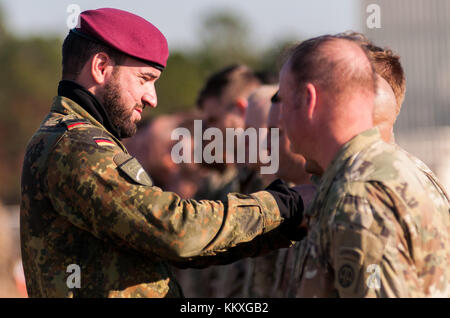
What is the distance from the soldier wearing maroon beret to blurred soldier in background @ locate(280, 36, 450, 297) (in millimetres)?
481

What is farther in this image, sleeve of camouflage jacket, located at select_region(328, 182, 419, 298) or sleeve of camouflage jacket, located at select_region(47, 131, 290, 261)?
sleeve of camouflage jacket, located at select_region(47, 131, 290, 261)

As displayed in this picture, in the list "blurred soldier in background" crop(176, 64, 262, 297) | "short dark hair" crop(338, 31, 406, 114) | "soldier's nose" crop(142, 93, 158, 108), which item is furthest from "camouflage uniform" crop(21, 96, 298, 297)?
"blurred soldier in background" crop(176, 64, 262, 297)

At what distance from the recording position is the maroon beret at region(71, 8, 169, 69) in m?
3.90

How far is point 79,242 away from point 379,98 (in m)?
1.65

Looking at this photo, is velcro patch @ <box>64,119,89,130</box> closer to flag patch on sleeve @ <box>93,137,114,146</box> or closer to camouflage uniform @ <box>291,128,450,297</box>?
flag patch on sleeve @ <box>93,137,114,146</box>

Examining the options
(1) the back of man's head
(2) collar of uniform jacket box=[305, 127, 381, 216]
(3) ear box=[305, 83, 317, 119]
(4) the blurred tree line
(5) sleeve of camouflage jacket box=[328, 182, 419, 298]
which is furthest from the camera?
(4) the blurred tree line

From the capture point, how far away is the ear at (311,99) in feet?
11.0

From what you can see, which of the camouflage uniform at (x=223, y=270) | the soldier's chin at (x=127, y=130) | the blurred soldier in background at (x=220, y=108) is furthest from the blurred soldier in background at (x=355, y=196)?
the blurred soldier in background at (x=220, y=108)

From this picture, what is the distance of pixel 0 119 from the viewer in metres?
44.5

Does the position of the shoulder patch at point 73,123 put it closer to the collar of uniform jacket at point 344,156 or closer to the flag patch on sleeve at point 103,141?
the flag patch on sleeve at point 103,141

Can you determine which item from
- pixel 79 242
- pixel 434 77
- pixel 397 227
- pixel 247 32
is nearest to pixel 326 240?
pixel 397 227

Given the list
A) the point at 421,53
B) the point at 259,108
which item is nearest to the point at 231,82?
the point at 259,108

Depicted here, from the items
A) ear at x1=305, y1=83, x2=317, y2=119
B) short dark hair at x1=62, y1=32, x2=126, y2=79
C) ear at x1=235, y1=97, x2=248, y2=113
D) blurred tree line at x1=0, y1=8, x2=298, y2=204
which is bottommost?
blurred tree line at x1=0, y1=8, x2=298, y2=204
